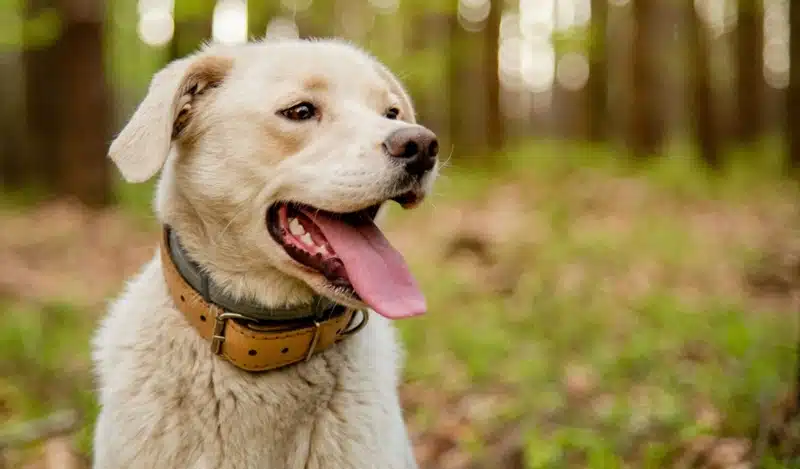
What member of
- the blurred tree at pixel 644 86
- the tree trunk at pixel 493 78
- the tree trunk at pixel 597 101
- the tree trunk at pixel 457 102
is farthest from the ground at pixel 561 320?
the tree trunk at pixel 457 102

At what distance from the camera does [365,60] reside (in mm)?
3297

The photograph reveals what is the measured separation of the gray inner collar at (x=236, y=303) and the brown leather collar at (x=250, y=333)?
0.8 inches

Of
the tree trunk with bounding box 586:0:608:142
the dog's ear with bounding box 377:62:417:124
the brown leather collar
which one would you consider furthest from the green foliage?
the tree trunk with bounding box 586:0:608:142

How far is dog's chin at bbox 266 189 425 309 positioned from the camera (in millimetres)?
2699

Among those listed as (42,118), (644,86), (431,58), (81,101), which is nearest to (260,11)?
(81,101)

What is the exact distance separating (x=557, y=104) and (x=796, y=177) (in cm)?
2879

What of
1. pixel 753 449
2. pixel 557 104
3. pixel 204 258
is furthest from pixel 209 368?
pixel 557 104

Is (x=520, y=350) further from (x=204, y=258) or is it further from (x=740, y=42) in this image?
(x=740, y=42)

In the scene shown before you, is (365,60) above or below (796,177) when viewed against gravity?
above

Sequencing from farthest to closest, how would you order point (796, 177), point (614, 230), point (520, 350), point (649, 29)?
point (649, 29) < point (796, 177) < point (614, 230) < point (520, 350)

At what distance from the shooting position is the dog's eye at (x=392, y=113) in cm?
331

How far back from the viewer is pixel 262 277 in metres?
2.89

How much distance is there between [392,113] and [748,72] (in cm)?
1555

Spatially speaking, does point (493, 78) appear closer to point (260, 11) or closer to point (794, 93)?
point (794, 93)
